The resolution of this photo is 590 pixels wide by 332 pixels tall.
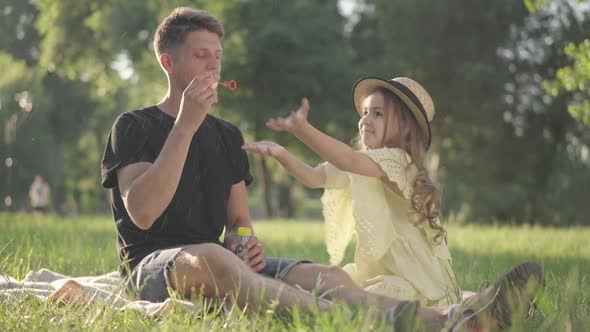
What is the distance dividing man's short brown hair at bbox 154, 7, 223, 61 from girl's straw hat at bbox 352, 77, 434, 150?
3.40 feet

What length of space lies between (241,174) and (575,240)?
6478mm

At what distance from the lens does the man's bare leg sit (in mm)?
3170

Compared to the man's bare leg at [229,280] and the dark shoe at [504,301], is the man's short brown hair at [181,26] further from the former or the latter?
the dark shoe at [504,301]

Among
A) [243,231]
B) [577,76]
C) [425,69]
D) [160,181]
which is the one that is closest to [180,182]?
[243,231]

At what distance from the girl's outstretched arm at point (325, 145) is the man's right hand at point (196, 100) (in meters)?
0.32

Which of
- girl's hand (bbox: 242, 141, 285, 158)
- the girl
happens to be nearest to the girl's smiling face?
the girl

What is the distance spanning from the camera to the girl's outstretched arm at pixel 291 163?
3.51 meters

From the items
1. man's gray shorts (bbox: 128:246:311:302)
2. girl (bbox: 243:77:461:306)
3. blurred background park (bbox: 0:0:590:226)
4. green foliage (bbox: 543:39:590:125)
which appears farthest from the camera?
blurred background park (bbox: 0:0:590:226)

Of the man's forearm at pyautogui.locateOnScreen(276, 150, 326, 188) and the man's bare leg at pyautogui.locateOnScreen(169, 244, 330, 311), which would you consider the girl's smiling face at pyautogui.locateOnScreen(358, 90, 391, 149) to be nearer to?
the man's forearm at pyautogui.locateOnScreen(276, 150, 326, 188)

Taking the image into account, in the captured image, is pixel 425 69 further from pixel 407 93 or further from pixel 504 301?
pixel 504 301

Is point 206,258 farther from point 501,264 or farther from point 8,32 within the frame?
point 8,32

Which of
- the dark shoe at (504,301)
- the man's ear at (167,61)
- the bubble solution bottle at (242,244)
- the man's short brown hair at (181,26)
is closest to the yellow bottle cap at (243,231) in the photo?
the bubble solution bottle at (242,244)

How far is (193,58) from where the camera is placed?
390cm

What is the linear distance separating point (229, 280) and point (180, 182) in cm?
83
